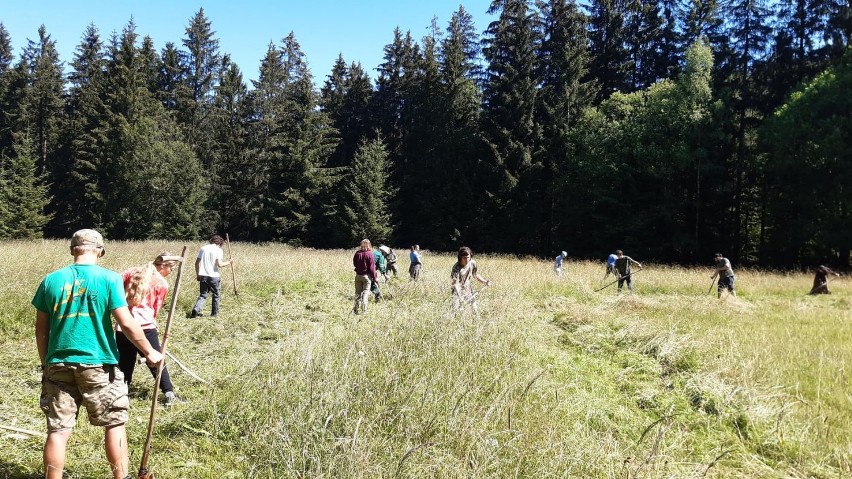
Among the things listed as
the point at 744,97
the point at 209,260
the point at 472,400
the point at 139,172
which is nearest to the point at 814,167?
the point at 744,97

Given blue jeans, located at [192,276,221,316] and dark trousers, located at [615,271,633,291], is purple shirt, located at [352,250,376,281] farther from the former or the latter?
dark trousers, located at [615,271,633,291]

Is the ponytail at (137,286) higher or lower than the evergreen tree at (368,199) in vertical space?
lower

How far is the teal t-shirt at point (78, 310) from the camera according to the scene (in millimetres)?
2846

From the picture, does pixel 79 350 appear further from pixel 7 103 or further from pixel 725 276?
pixel 7 103

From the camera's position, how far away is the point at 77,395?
2.97m

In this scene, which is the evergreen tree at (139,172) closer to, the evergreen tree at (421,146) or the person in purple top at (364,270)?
the evergreen tree at (421,146)

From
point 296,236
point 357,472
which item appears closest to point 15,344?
point 357,472

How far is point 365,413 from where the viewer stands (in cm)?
353

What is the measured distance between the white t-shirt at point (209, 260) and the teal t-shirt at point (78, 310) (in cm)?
585

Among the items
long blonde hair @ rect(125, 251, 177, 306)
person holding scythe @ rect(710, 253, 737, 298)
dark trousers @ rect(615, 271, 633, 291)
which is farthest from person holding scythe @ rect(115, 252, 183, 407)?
person holding scythe @ rect(710, 253, 737, 298)

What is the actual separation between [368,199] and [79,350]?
29815 mm

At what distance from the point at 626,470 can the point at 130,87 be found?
38.2 m


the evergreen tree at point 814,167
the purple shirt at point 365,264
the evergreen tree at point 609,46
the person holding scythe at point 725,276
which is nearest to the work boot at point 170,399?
the purple shirt at point 365,264

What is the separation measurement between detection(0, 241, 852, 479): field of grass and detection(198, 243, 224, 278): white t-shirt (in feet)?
3.18
